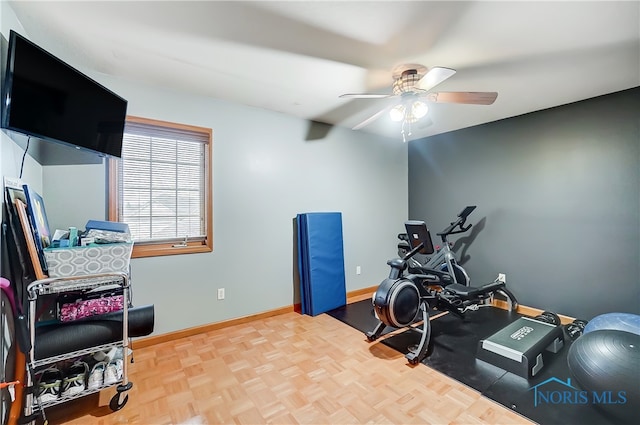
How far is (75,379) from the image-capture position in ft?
5.79

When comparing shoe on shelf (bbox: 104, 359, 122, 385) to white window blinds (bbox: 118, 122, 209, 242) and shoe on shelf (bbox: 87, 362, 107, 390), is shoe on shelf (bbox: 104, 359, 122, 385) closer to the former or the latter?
shoe on shelf (bbox: 87, 362, 107, 390)

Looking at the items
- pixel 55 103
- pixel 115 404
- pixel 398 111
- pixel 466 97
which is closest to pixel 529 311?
pixel 466 97

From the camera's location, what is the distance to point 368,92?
2.84 metres

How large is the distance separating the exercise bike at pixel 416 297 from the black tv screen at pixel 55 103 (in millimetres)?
2591

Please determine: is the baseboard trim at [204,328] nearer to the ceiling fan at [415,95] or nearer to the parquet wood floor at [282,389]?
the parquet wood floor at [282,389]

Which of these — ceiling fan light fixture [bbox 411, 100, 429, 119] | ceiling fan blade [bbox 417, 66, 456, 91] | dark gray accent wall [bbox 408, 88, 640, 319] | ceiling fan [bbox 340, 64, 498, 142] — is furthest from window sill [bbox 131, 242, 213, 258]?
dark gray accent wall [bbox 408, 88, 640, 319]

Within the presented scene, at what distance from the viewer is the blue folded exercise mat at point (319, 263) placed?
351 cm

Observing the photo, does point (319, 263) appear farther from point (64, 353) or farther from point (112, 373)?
point (64, 353)

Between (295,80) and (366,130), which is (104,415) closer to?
(295,80)

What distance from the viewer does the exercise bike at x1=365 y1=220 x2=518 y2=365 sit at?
2.51 metres

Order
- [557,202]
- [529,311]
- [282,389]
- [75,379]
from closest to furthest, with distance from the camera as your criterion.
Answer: [75,379], [282,389], [557,202], [529,311]

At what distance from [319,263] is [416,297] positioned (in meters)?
1.31

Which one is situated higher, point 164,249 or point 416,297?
point 164,249

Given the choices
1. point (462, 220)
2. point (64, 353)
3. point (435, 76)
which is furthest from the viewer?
point (462, 220)
